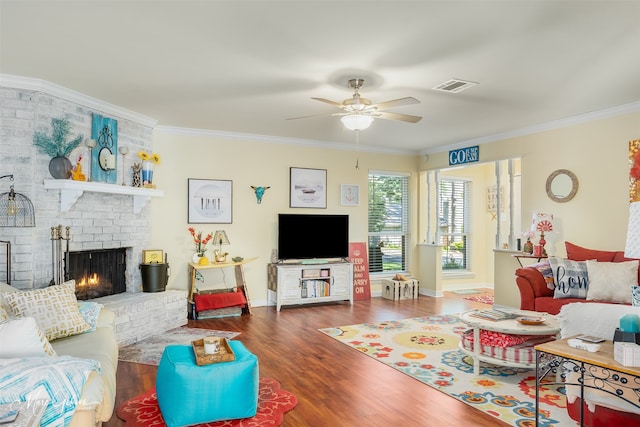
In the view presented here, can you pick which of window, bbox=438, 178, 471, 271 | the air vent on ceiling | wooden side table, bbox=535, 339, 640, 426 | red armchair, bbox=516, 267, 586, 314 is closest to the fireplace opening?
the air vent on ceiling

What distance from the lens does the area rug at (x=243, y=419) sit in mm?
2746

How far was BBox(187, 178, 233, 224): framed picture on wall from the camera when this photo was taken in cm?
612

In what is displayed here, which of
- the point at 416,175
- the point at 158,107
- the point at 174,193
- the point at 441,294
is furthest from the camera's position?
the point at 416,175

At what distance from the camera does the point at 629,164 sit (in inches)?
189

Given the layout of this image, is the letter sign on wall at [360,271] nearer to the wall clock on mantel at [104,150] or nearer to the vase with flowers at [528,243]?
the vase with flowers at [528,243]

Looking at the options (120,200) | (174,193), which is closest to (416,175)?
(174,193)

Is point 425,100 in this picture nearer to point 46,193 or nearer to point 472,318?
point 472,318

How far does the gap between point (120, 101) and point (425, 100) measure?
333cm

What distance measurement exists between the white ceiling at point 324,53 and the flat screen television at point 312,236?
76.7 inches

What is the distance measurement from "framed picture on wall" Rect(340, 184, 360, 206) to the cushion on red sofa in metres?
3.30

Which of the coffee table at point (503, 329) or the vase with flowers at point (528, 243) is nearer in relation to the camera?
the coffee table at point (503, 329)

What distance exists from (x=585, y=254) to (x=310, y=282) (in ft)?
11.9

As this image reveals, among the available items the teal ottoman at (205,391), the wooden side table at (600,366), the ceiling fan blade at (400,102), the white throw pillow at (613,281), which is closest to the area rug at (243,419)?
the teal ottoman at (205,391)

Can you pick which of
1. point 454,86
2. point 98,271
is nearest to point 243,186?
point 98,271
